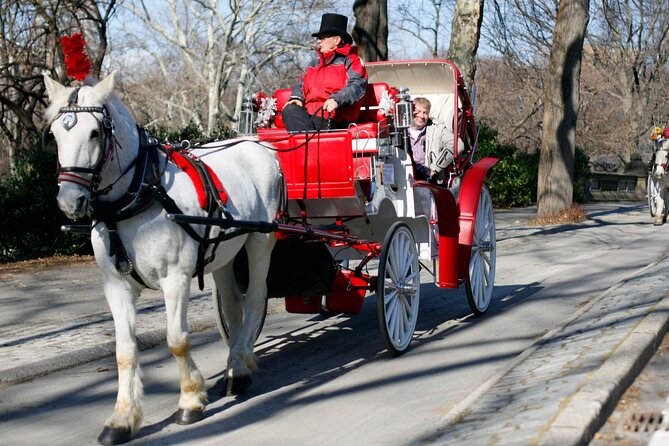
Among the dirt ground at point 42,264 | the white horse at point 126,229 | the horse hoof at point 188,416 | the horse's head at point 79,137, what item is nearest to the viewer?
the horse's head at point 79,137

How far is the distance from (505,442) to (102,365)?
4.16 m

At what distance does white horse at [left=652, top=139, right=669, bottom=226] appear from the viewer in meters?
→ 21.8

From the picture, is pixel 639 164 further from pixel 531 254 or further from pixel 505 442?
pixel 505 442

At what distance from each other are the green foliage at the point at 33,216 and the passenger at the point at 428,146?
7.64 m

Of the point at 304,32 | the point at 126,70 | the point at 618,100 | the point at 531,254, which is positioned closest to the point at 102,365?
the point at 531,254

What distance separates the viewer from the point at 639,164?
144ft

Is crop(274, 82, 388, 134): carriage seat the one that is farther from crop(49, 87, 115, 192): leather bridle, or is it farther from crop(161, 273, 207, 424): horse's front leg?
crop(49, 87, 115, 192): leather bridle

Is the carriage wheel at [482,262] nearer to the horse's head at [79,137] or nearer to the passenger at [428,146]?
the passenger at [428,146]

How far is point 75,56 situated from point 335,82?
3172 millimetres

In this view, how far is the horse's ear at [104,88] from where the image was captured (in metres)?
5.37

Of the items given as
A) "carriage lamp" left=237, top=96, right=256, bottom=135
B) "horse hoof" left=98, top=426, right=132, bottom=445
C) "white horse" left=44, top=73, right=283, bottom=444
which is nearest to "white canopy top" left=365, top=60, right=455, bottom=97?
"carriage lamp" left=237, top=96, right=256, bottom=135

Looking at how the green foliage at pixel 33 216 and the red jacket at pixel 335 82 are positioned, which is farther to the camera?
the green foliage at pixel 33 216

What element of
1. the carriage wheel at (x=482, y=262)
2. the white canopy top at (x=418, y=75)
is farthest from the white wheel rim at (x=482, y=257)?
the white canopy top at (x=418, y=75)

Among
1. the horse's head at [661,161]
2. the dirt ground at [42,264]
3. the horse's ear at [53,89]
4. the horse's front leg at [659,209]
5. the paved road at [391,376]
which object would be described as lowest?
the paved road at [391,376]
